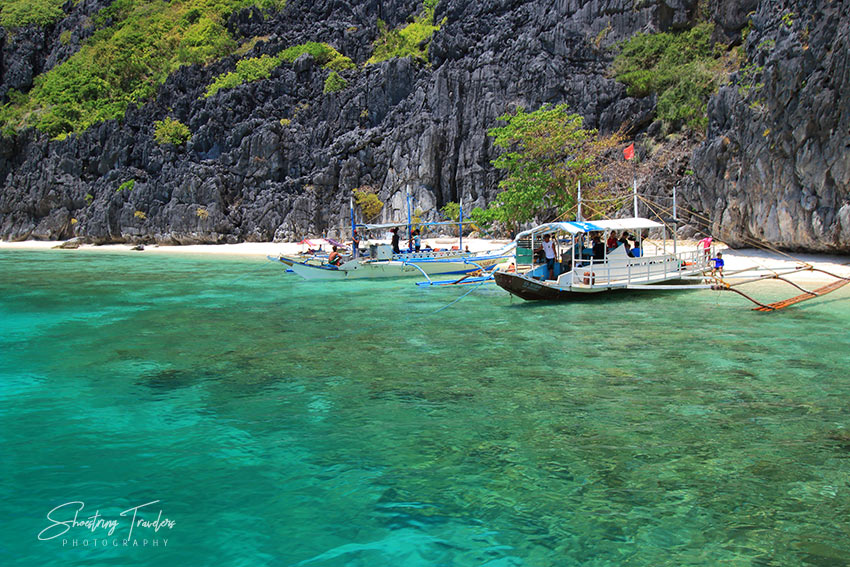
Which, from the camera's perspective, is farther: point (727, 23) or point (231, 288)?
point (727, 23)

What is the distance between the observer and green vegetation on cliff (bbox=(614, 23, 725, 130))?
50875 millimetres

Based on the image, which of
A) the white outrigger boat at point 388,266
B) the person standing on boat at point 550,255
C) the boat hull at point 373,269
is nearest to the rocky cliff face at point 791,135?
the person standing on boat at point 550,255

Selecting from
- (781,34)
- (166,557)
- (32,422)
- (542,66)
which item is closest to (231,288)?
(32,422)

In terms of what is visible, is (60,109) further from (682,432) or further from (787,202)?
(682,432)

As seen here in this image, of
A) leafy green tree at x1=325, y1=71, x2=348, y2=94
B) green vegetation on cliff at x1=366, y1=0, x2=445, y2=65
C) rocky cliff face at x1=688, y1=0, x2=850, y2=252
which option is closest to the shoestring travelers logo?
rocky cliff face at x1=688, y1=0, x2=850, y2=252

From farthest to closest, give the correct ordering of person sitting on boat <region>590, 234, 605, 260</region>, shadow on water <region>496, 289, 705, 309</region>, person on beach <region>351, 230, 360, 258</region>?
1. person on beach <region>351, 230, 360, 258</region>
2. person sitting on boat <region>590, 234, 605, 260</region>
3. shadow on water <region>496, 289, 705, 309</region>

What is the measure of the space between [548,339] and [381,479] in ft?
30.4

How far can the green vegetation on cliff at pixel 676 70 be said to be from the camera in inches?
2003

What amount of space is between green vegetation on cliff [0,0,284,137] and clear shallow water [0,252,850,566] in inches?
3614

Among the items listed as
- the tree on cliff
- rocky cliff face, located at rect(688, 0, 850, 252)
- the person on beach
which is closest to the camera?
rocky cliff face, located at rect(688, 0, 850, 252)

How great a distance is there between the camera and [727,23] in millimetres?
53375

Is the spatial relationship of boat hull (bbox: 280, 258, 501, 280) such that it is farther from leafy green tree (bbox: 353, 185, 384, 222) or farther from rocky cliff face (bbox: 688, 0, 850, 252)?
leafy green tree (bbox: 353, 185, 384, 222)

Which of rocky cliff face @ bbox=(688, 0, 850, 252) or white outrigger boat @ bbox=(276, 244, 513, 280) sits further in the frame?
white outrigger boat @ bbox=(276, 244, 513, 280)

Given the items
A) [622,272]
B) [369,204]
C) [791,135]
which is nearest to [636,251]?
[622,272]
